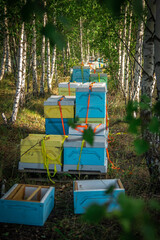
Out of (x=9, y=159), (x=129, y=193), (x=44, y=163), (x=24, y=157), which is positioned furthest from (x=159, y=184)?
(x=9, y=159)

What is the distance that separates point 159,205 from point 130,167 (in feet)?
13.5

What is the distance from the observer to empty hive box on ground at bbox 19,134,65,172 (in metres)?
4.48

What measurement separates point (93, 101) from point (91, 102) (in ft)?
0.16

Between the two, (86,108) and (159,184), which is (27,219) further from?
(86,108)

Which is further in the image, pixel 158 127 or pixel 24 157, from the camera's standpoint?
pixel 24 157

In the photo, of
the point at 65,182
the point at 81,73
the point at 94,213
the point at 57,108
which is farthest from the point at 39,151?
the point at 81,73

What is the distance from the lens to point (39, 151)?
14.8ft

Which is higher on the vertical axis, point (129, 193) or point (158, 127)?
point (158, 127)

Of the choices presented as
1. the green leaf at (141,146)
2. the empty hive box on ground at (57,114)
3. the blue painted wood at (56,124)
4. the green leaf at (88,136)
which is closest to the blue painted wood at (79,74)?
the empty hive box on ground at (57,114)

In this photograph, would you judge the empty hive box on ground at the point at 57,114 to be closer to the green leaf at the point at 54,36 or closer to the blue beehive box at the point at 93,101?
the blue beehive box at the point at 93,101

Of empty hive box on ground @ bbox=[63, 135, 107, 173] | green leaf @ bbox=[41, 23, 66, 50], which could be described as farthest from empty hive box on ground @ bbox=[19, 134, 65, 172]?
green leaf @ bbox=[41, 23, 66, 50]

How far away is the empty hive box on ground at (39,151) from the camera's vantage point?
14.7 feet

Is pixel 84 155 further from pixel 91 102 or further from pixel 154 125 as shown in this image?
pixel 154 125

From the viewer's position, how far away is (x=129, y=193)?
4.09 metres
